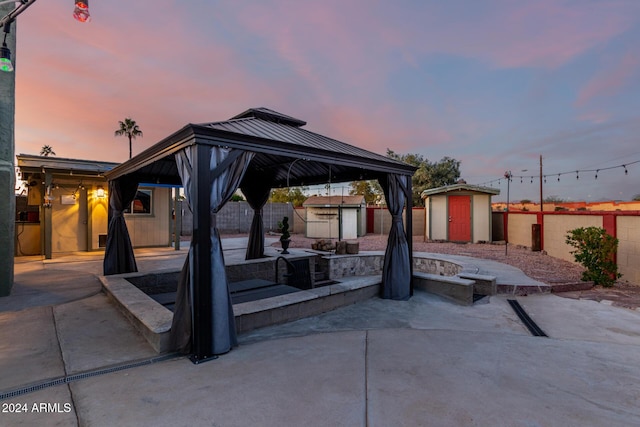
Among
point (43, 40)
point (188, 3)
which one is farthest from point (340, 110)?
point (43, 40)

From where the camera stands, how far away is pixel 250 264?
6301mm

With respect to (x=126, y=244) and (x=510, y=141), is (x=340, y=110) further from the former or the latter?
(x=510, y=141)

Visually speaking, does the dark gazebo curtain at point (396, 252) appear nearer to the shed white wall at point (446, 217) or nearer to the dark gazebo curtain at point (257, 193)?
the dark gazebo curtain at point (257, 193)

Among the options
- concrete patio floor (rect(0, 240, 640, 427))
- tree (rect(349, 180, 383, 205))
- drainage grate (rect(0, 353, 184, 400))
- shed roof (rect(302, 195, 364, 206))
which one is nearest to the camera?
concrete patio floor (rect(0, 240, 640, 427))

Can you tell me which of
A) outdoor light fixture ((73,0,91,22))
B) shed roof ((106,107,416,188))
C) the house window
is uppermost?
outdoor light fixture ((73,0,91,22))

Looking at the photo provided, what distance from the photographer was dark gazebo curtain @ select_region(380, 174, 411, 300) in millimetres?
4953

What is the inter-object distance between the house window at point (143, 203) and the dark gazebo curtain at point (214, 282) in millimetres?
7909

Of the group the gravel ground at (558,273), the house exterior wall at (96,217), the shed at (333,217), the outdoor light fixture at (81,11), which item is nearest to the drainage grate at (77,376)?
the outdoor light fixture at (81,11)

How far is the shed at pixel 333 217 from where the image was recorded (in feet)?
46.0

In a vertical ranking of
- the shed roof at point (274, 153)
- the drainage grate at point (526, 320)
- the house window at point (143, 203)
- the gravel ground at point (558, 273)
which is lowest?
the drainage grate at point (526, 320)

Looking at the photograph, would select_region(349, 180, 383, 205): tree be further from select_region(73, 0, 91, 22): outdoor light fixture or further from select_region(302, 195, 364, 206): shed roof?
select_region(73, 0, 91, 22): outdoor light fixture

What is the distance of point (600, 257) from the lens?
5590mm

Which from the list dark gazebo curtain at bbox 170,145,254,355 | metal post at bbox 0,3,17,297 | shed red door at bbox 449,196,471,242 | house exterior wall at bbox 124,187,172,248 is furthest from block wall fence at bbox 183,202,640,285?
metal post at bbox 0,3,17,297

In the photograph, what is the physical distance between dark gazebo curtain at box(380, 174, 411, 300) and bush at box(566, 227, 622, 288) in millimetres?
3776
